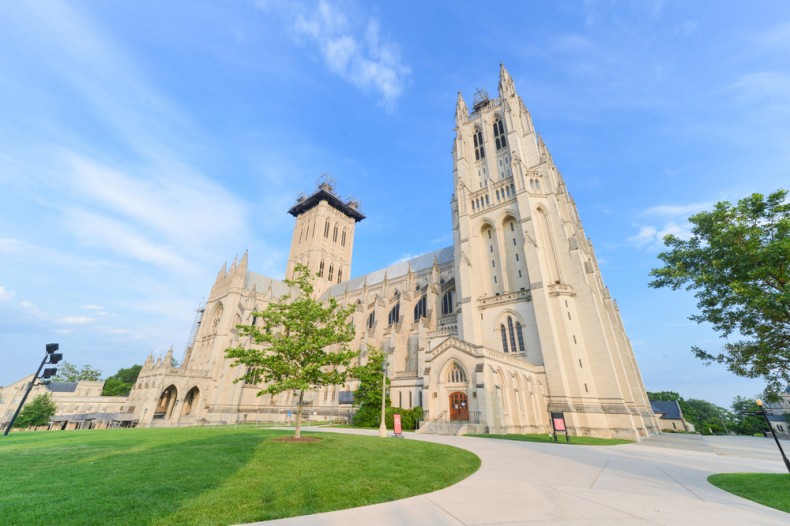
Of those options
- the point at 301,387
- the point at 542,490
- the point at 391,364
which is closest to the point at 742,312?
the point at 542,490

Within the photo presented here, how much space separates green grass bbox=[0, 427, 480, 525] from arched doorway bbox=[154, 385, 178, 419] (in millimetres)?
37065

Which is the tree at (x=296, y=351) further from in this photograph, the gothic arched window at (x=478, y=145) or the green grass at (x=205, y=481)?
the gothic arched window at (x=478, y=145)

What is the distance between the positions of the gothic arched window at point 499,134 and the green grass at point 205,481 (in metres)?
39.3

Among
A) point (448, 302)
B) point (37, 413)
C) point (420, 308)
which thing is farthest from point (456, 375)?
point (37, 413)

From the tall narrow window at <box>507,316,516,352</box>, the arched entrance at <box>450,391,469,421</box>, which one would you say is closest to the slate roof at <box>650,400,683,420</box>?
the tall narrow window at <box>507,316,516,352</box>

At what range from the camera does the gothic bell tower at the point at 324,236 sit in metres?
64.8

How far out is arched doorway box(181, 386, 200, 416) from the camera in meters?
42.5

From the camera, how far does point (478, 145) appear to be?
145ft

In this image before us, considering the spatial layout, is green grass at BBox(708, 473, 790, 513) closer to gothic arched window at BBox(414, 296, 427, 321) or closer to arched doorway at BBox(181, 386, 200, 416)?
gothic arched window at BBox(414, 296, 427, 321)

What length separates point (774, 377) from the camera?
1116 centimetres

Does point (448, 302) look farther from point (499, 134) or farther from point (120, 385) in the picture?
point (120, 385)

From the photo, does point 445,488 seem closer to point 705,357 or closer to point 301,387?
point 301,387

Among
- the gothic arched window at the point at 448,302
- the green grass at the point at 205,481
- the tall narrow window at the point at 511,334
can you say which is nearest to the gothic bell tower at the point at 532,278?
the tall narrow window at the point at 511,334

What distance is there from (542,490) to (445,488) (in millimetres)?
2084
